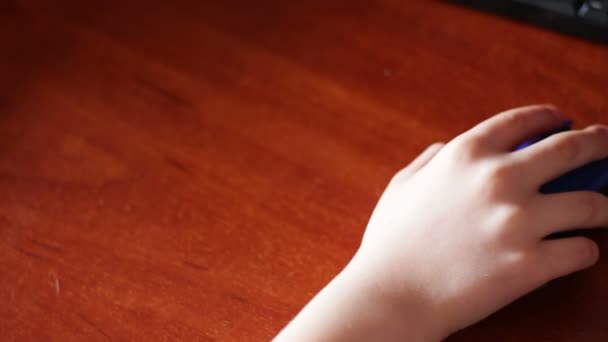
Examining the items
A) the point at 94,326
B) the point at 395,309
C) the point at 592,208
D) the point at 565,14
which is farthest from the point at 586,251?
the point at 94,326

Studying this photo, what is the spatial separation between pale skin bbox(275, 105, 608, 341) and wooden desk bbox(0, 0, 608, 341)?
33 millimetres

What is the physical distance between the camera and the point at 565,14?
0.60 m

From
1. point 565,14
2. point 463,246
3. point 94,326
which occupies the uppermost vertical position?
point 565,14

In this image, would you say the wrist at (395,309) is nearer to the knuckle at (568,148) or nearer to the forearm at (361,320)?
the forearm at (361,320)

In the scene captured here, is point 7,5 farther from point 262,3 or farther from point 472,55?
point 472,55

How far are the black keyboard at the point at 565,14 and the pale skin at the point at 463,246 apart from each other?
160 millimetres

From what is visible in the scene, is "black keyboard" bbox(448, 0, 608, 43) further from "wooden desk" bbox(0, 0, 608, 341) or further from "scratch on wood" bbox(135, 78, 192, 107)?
"scratch on wood" bbox(135, 78, 192, 107)

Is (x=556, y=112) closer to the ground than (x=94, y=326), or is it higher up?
higher up

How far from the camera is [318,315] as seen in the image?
44 centimetres

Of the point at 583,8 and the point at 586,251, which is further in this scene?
the point at 583,8

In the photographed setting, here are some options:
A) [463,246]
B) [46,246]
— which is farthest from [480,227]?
[46,246]

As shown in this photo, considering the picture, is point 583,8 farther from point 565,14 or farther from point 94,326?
point 94,326

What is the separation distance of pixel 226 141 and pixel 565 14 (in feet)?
1.13

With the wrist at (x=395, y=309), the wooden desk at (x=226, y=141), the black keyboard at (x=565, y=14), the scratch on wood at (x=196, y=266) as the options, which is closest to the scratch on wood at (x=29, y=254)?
the wooden desk at (x=226, y=141)
